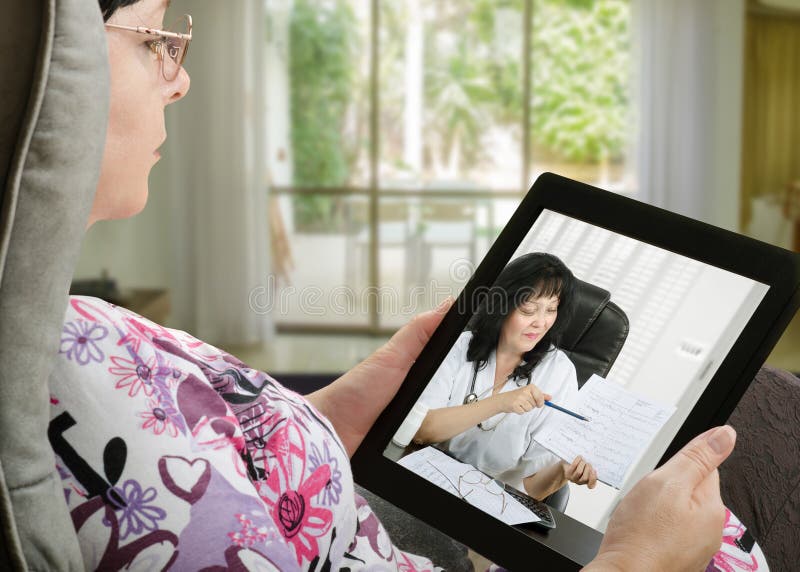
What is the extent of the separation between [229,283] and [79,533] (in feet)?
13.8

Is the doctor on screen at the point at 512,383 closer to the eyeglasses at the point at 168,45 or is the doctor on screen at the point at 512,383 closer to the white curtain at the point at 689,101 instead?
the eyeglasses at the point at 168,45

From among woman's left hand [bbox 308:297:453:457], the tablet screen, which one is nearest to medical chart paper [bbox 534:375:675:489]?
the tablet screen

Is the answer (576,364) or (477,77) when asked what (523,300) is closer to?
(576,364)

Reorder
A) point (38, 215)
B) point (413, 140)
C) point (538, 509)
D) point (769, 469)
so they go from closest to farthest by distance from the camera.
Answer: point (38, 215), point (538, 509), point (769, 469), point (413, 140)

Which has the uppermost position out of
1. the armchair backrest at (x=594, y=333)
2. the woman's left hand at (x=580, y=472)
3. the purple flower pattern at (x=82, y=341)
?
the purple flower pattern at (x=82, y=341)

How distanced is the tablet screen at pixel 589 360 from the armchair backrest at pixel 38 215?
0.39 meters

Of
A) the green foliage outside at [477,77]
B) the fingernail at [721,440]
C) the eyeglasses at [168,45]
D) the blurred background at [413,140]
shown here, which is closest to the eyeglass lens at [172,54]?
the eyeglasses at [168,45]

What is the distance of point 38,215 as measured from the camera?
457 millimetres

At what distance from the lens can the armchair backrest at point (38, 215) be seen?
445 millimetres

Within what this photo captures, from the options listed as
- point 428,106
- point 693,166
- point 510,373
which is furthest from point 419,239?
point 510,373

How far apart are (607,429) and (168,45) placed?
480 mm

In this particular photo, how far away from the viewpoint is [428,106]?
15.1 ft

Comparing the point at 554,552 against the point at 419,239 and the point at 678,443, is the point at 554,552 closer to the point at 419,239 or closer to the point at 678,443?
the point at 678,443

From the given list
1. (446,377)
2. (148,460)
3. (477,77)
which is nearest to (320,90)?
(477,77)
